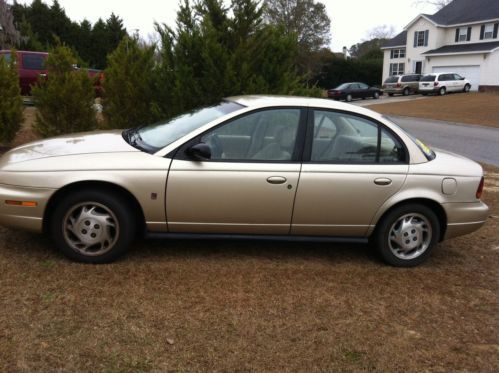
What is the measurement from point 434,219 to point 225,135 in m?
2.12

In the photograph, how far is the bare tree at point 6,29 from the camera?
23.9m

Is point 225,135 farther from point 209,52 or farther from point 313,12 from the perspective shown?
point 313,12

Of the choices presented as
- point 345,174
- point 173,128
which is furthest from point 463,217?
point 173,128

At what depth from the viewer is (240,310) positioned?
12.5 feet

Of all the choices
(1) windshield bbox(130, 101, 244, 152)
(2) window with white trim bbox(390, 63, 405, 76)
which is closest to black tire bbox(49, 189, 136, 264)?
(1) windshield bbox(130, 101, 244, 152)

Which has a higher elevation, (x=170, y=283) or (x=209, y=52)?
(x=209, y=52)

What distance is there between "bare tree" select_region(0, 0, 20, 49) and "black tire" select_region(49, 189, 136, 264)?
22563mm

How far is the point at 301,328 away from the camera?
363 cm

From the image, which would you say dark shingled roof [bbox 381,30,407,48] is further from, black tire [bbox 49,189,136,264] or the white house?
black tire [bbox 49,189,136,264]

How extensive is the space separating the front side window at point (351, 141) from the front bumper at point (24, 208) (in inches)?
93.3

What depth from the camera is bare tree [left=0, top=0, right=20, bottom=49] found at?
23897 mm

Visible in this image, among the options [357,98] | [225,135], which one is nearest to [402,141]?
[225,135]

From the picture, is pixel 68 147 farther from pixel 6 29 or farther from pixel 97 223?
pixel 6 29

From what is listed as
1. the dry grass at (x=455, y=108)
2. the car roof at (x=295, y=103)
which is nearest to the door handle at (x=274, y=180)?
the car roof at (x=295, y=103)
